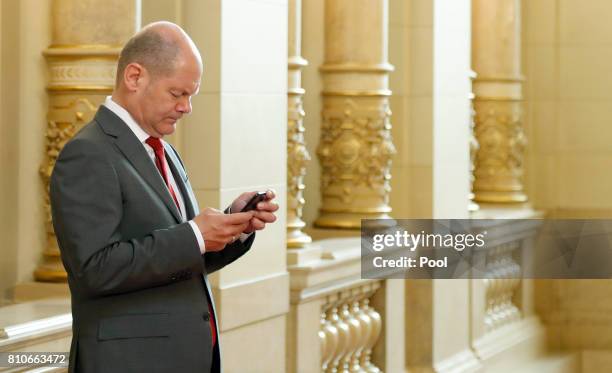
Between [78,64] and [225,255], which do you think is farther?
[78,64]

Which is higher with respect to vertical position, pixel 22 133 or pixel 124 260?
pixel 22 133

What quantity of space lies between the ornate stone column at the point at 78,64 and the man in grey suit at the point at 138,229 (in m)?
2.06

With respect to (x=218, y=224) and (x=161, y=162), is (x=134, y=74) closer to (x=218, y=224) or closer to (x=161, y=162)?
(x=161, y=162)

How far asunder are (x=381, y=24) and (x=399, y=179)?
1.16 meters

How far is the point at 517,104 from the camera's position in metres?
10.6

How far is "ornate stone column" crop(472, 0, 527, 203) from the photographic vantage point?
1037 centimetres

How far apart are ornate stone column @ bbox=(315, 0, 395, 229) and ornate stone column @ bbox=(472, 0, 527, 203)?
294cm

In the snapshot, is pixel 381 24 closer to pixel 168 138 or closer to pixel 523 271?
pixel 168 138

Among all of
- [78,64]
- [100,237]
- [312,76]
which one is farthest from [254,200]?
[312,76]

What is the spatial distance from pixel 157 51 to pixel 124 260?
504mm

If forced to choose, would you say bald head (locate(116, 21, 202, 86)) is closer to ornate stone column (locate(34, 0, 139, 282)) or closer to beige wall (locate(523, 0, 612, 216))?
ornate stone column (locate(34, 0, 139, 282))

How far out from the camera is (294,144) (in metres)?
6.56

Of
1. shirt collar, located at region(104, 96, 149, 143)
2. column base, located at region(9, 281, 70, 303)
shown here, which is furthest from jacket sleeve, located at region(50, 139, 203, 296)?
column base, located at region(9, 281, 70, 303)

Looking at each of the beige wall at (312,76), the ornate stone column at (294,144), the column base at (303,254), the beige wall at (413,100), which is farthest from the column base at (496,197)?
the ornate stone column at (294,144)
